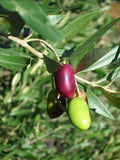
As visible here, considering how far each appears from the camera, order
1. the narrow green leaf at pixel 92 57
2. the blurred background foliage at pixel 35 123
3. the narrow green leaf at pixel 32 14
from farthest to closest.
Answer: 1. the blurred background foliage at pixel 35 123
2. the narrow green leaf at pixel 92 57
3. the narrow green leaf at pixel 32 14

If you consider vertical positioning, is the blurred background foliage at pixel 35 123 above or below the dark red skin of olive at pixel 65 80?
below

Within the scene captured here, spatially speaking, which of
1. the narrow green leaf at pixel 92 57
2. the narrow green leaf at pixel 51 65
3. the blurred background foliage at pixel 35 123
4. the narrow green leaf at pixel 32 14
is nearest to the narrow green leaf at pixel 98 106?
the narrow green leaf at pixel 92 57

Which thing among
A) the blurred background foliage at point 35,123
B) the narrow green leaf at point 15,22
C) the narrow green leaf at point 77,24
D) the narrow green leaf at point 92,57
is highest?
the narrow green leaf at point 15,22

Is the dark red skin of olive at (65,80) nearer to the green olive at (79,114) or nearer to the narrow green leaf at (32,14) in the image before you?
the green olive at (79,114)

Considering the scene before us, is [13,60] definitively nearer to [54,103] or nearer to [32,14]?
[54,103]

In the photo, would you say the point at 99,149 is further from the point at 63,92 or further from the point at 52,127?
the point at 63,92

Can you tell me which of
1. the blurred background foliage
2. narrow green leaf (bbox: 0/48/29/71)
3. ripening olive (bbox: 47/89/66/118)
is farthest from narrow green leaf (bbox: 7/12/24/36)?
the blurred background foliage

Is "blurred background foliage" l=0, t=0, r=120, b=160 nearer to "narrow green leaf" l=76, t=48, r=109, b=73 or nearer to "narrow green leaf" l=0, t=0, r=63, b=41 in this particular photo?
"narrow green leaf" l=76, t=48, r=109, b=73
